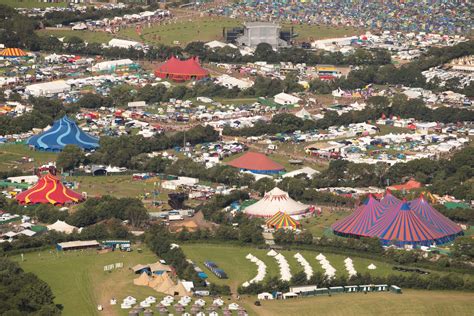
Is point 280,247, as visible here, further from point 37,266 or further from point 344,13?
point 344,13

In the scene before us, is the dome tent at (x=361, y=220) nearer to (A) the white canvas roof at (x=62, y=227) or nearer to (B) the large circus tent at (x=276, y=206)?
(B) the large circus tent at (x=276, y=206)

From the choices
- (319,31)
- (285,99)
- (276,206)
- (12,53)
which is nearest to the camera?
(276,206)

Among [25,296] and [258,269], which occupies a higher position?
[25,296]

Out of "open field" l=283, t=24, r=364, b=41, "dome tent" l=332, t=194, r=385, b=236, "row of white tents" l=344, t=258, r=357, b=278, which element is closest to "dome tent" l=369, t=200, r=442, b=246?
"dome tent" l=332, t=194, r=385, b=236

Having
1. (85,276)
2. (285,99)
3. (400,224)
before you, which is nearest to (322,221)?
(400,224)

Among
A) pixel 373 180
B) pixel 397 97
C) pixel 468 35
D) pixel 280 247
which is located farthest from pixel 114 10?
pixel 280 247

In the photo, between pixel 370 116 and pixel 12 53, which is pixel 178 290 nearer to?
pixel 370 116

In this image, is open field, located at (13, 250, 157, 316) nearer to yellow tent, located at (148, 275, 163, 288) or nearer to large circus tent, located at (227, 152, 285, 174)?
yellow tent, located at (148, 275, 163, 288)
